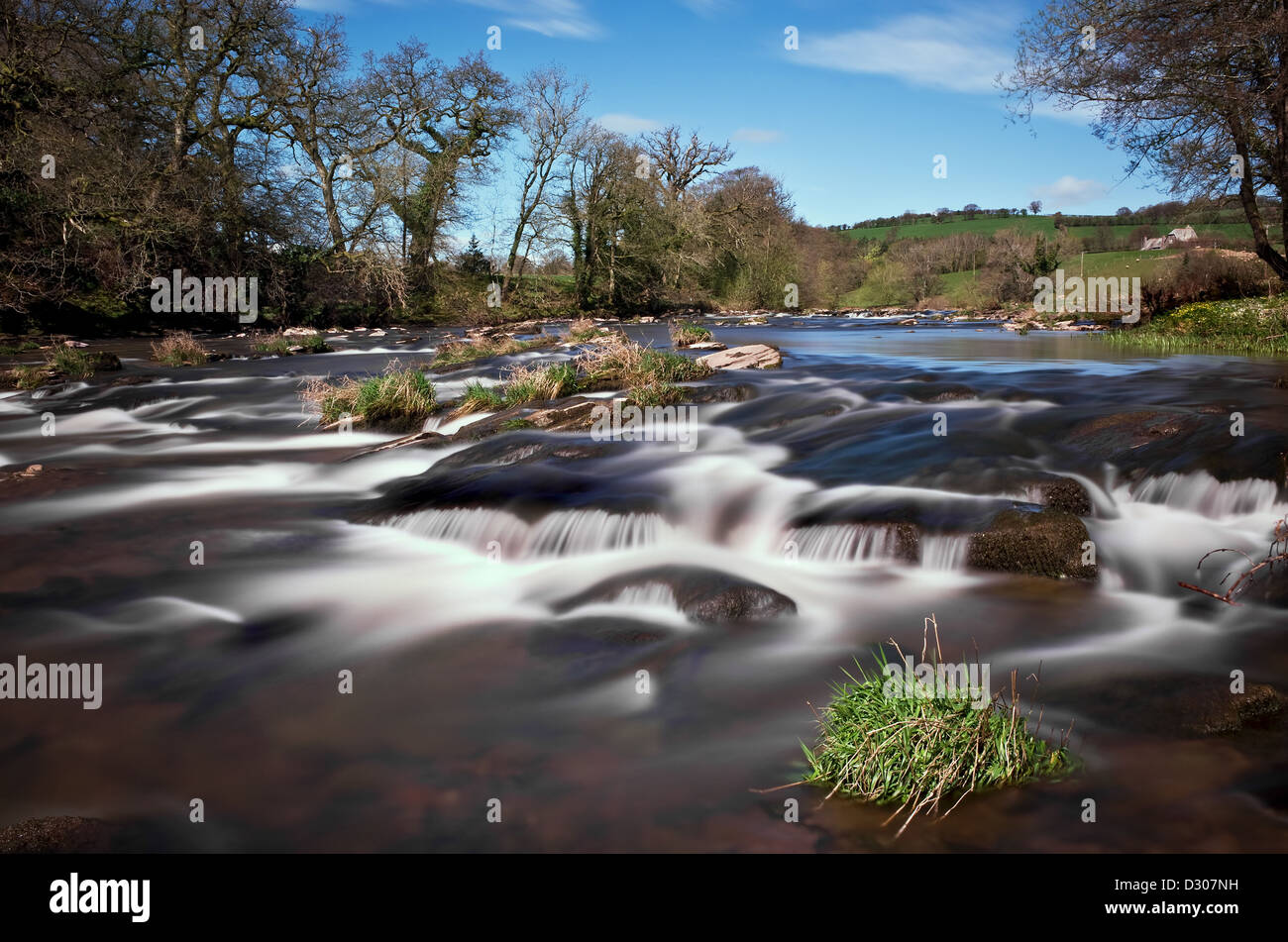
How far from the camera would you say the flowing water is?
3680 millimetres

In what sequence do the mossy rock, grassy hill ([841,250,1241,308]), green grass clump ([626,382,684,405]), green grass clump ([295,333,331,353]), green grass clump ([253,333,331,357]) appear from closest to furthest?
the mossy rock → green grass clump ([626,382,684,405]) → green grass clump ([253,333,331,357]) → green grass clump ([295,333,331,353]) → grassy hill ([841,250,1241,308])

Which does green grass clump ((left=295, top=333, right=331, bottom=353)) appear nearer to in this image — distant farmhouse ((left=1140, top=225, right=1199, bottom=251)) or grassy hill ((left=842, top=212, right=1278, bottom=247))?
distant farmhouse ((left=1140, top=225, right=1199, bottom=251))

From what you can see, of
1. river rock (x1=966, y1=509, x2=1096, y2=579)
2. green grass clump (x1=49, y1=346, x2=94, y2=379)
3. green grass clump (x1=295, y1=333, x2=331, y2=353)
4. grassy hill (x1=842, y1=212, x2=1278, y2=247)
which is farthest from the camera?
grassy hill (x1=842, y1=212, x2=1278, y2=247)

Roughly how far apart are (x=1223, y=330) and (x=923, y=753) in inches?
859

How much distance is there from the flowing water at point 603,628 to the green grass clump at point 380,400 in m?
1.96

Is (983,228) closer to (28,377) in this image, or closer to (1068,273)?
(1068,273)

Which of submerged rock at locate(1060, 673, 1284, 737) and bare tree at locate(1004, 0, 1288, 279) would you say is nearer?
submerged rock at locate(1060, 673, 1284, 737)

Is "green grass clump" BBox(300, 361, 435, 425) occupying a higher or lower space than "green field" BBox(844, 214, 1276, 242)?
lower

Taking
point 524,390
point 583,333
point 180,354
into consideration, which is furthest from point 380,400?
point 583,333

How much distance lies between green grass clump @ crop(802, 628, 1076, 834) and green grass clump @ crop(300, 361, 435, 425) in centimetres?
1089

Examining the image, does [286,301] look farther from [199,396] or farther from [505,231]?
[199,396]

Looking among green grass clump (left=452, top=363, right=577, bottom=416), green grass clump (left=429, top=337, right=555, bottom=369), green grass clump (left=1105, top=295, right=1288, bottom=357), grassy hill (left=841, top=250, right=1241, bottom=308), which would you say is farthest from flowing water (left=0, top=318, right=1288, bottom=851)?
grassy hill (left=841, top=250, right=1241, bottom=308)

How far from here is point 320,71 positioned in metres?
34.1

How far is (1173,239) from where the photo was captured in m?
57.4
